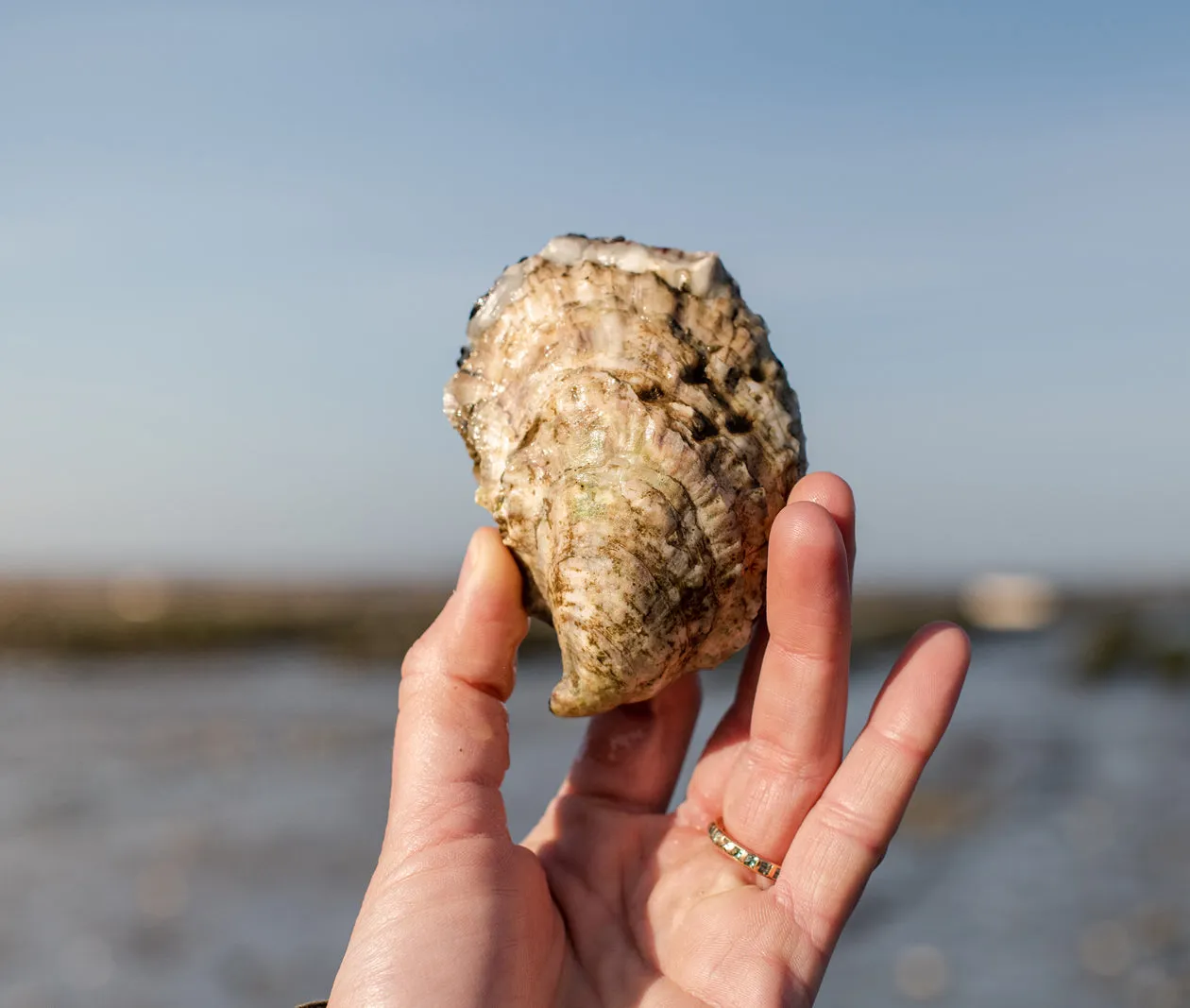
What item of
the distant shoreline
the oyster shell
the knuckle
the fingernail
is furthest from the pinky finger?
the distant shoreline

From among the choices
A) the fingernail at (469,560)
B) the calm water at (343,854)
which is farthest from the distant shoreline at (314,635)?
the fingernail at (469,560)

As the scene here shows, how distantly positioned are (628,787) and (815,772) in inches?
33.1

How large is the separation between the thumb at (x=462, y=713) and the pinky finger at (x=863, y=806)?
35.0 inches

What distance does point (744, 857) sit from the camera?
3.12 meters

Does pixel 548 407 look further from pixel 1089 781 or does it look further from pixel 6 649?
pixel 6 649

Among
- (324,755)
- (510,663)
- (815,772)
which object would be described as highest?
(510,663)

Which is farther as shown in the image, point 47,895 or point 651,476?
point 47,895

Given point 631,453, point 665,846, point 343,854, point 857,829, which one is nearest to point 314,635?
point 343,854

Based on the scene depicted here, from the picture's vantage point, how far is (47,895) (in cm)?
749

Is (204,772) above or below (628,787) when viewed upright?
below

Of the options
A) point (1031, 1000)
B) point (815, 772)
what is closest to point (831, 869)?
point (815, 772)

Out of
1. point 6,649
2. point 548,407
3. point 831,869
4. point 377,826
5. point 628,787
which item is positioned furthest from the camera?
point 6,649

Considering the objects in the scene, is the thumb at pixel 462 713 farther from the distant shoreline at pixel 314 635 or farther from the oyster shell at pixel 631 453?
the distant shoreline at pixel 314 635

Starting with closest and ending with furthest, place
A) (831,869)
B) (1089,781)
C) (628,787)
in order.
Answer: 1. (831,869)
2. (628,787)
3. (1089,781)
